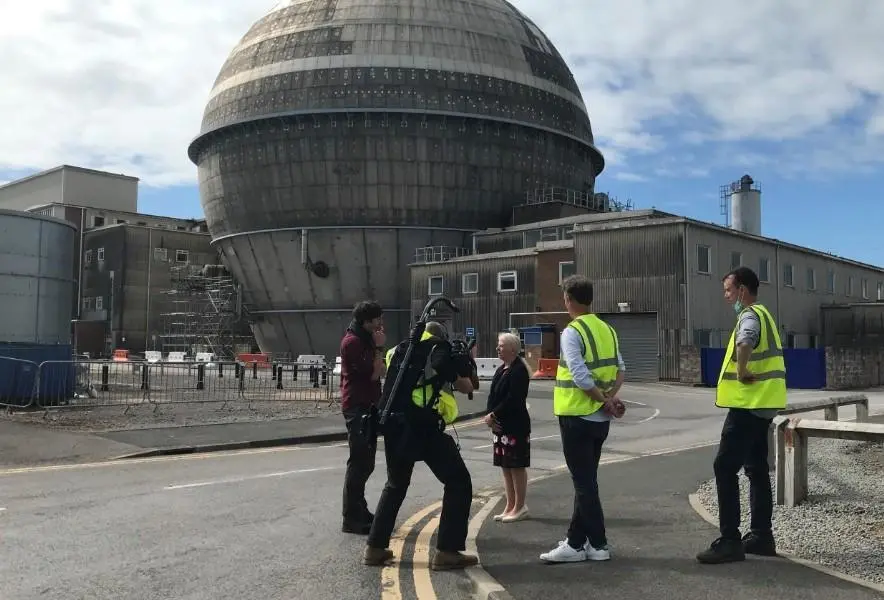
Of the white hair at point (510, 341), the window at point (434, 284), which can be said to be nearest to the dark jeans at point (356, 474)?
the white hair at point (510, 341)

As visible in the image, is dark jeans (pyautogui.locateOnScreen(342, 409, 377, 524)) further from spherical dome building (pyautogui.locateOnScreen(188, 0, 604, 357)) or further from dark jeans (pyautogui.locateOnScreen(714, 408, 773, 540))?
spherical dome building (pyautogui.locateOnScreen(188, 0, 604, 357))

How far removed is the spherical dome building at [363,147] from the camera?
171ft

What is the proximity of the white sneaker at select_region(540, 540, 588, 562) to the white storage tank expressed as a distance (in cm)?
1748

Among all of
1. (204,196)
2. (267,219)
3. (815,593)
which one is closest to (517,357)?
(815,593)

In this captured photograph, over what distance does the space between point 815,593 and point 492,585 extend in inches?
80.0

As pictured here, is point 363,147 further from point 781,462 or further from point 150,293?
point 781,462

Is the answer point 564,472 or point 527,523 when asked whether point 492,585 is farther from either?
point 564,472

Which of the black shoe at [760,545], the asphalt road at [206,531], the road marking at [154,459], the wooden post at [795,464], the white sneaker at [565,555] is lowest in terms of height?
the road marking at [154,459]

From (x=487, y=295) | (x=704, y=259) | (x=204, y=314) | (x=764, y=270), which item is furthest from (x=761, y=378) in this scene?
(x=204, y=314)

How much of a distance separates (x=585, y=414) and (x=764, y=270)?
126 ft

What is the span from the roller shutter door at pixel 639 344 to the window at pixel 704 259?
311cm

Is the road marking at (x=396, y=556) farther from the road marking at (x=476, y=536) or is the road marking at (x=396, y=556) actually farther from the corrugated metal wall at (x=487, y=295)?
the corrugated metal wall at (x=487, y=295)

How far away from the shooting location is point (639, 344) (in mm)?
36594

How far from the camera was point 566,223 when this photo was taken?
48.3 m
